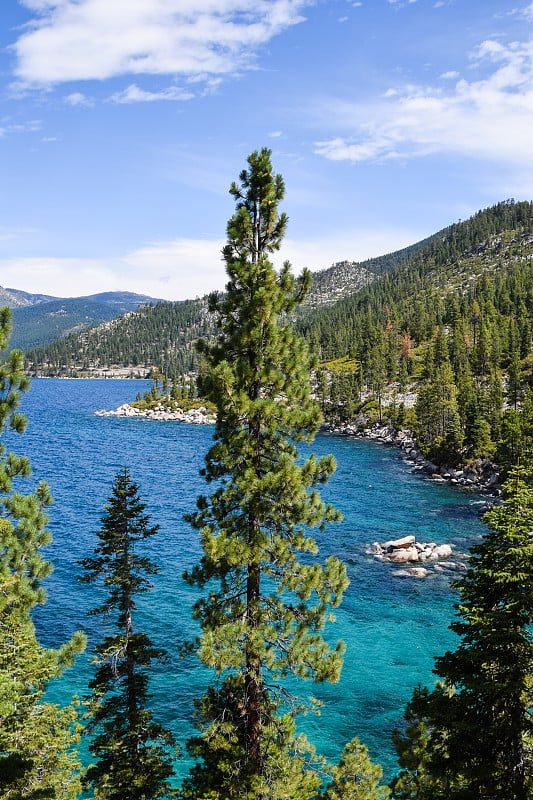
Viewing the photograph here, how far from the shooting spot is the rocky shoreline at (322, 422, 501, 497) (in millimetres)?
84431

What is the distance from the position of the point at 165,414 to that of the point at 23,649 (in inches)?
6537

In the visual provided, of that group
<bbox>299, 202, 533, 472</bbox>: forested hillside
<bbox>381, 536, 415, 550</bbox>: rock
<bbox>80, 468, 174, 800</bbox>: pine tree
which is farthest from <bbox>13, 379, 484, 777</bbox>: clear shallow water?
<bbox>299, 202, 533, 472</bbox>: forested hillside

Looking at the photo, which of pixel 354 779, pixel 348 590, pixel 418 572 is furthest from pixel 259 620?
pixel 418 572

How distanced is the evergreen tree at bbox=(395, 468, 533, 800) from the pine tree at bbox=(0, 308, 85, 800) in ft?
36.5

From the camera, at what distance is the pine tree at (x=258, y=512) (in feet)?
53.1

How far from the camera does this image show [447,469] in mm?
94250

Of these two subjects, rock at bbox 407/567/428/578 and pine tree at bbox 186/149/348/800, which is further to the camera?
rock at bbox 407/567/428/578

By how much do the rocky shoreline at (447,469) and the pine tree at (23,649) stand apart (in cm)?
7374

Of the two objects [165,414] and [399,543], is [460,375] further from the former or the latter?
[165,414]

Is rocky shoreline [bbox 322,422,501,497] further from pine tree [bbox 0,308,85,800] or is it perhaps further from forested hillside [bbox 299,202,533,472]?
pine tree [bbox 0,308,85,800]

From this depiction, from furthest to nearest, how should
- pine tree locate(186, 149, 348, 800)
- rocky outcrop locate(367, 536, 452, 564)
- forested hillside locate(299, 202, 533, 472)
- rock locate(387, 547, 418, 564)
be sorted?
forested hillside locate(299, 202, 533, 472) < rocky outcrop locate(367, 536, 452, 564) < rock locate(387, 547, 418, 564) < pine tree locate(186, 149, 348, 800)

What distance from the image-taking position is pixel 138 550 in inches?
2157

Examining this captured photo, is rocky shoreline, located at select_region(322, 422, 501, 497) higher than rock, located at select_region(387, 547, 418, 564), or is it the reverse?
rocky shoreline, located at select_region(322, 422, 501, 497)

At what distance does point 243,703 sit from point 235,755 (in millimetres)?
1534
